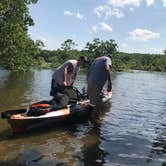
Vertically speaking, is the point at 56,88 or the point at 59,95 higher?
the point at 56,88

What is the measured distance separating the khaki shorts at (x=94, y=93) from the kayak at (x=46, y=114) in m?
0.44

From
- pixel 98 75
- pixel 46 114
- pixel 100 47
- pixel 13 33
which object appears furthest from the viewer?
pixel 100 47

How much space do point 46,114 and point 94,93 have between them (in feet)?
6.50

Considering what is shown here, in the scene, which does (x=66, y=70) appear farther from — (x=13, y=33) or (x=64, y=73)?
(x=13, y=33)

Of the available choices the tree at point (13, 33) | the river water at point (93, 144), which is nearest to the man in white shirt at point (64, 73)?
the river water at point (93, 144)

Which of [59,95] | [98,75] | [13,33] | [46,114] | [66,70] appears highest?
[13,33]

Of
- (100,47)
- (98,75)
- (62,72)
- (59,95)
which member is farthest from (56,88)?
(100,47)

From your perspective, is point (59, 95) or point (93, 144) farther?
point (59, 95)

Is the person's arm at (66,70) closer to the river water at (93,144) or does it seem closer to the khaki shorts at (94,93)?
the khaki shorts at (94,93)

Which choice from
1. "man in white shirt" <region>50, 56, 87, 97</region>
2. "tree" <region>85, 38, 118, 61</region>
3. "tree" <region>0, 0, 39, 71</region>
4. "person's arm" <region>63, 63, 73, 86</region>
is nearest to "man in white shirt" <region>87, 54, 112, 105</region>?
"man in white shirt" <region>50, 56, 87, 97</region>

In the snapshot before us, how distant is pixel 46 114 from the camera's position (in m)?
12.0

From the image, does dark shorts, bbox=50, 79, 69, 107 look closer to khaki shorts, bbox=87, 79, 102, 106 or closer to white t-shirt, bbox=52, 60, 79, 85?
white t-shirt, bbox=52, 60, 79, 85

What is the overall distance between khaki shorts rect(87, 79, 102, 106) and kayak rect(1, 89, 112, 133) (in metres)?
0.44

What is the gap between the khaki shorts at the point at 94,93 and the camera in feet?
42.4
